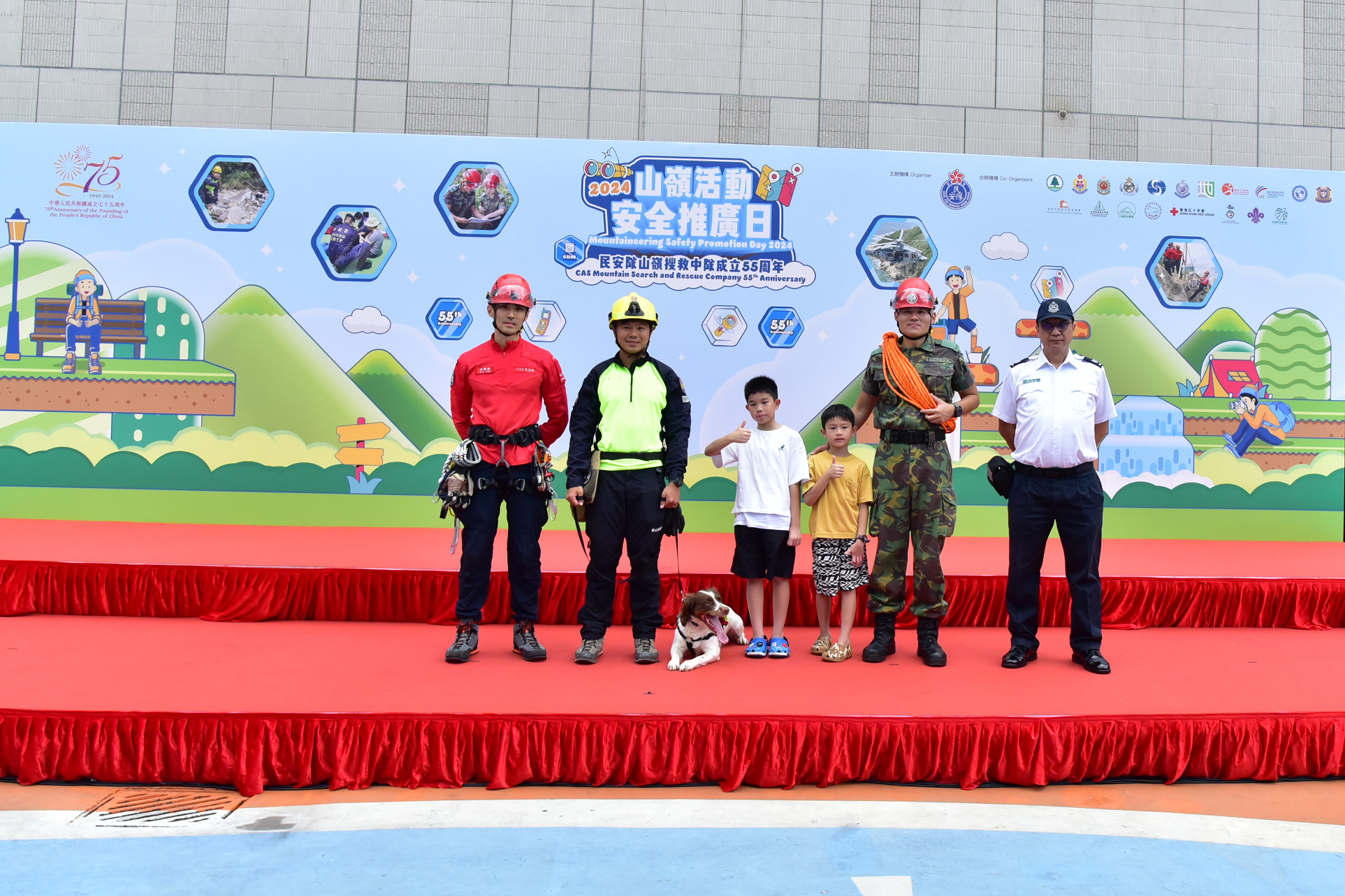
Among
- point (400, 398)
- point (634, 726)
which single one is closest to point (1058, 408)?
point (634, 726)

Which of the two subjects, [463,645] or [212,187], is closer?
[463,645]

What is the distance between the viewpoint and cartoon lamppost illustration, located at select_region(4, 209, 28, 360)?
5203 millimetres

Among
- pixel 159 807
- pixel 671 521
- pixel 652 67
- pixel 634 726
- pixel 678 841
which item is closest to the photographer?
pixel 678 841

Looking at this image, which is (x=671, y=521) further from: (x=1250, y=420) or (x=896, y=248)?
(x=1250, y=420)

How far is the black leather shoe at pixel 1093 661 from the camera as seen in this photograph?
3.01 meters

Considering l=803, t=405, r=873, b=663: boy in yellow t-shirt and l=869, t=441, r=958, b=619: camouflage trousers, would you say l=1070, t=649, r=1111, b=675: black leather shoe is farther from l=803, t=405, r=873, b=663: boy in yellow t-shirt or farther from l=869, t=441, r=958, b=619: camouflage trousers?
l=803, t=405, r=873, b=663: boy in yellow t-shirt

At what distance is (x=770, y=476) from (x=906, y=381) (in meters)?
0.62

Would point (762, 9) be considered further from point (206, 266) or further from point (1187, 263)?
point (206, 266)

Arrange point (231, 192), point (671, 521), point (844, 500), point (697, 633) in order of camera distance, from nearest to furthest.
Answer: point (697, 633)
point (671, 521)
point (844, 500)
point (231, 192)

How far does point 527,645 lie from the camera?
10.1 feet

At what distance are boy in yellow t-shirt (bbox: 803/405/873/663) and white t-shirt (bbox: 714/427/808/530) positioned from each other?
8cm

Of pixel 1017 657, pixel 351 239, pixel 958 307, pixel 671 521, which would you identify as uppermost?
pixel 351 239

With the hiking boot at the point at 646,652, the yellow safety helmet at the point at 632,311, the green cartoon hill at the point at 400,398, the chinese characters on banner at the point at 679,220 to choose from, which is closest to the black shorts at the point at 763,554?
the hiking boot at the point at 646,652

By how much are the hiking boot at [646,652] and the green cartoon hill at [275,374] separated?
2.98 meters
